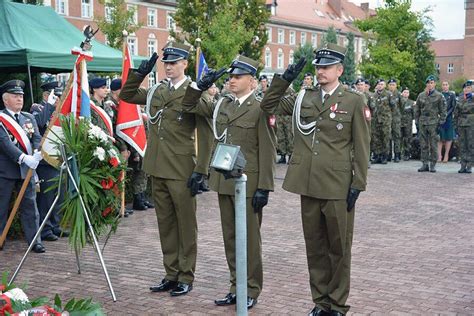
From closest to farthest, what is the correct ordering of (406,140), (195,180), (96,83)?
(195,180)
(96,83)
(406,140)

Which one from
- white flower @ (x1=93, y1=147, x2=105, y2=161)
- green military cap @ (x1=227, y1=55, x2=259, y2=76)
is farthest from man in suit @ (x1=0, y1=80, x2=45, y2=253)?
green military cap @ (x1=227, y1=55, x2=259, y2=76)

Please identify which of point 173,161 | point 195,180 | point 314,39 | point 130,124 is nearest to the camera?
point 195,180

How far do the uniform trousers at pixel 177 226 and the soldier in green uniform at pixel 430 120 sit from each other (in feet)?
33.6

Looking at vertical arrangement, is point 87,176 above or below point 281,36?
below

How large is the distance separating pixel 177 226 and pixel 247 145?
118 centimetres

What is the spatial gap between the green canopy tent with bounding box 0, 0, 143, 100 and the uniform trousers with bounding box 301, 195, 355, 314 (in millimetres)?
6310

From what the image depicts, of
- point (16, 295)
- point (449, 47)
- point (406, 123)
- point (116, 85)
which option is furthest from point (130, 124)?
point (449, 47)

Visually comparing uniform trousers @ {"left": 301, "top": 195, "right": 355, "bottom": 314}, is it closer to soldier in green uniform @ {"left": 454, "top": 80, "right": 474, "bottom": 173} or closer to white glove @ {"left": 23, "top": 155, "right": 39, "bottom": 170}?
white glove @ {"left": 23, "top": 155, "right": 39, "bottom": 170}

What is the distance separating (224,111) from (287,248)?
2.70 metres

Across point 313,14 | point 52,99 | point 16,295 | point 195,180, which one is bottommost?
point 16,295

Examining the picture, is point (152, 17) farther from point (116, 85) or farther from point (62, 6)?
point (116, 85)

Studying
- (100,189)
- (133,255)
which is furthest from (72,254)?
(100,189)

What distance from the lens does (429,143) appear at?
1484 cm

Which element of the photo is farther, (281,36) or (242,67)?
(281,36)
